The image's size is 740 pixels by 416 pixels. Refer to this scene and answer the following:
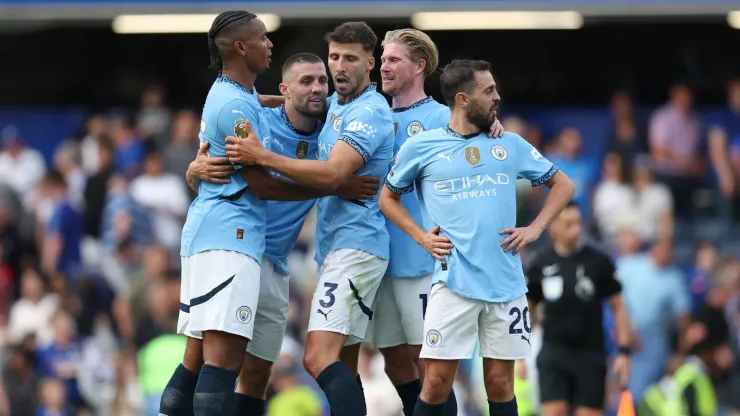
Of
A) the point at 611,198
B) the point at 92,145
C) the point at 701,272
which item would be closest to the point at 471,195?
the point at 701,272

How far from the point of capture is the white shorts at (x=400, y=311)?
7.88 meters

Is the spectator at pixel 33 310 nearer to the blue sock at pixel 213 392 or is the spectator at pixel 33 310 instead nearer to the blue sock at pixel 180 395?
the blue sock at pixel 180 395

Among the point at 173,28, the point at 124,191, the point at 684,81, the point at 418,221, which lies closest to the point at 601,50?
the point at 684,81

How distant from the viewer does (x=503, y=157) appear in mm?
7449

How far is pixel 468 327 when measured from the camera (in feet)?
24.2

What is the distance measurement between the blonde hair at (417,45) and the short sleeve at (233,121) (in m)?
1.17

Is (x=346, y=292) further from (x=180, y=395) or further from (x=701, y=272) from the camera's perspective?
(x=701, y=272)

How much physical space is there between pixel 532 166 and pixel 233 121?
1758 millimetres

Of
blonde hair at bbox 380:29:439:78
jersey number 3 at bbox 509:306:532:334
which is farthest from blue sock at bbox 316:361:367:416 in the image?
blonde hair at bbox 380:29:439:78

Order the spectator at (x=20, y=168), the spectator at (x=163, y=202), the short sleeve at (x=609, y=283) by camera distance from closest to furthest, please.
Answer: the short sleeve at (x=609, y=283) < the spectator at (x=163, y=202) < the spectator at (x=20, y=168)

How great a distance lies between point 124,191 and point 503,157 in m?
9.14

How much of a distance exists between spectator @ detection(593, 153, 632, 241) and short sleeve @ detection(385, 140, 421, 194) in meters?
7.91

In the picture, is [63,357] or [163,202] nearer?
[63,357]

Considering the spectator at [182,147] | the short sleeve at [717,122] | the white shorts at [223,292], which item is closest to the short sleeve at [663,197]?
the short sleeve at [717,122]
